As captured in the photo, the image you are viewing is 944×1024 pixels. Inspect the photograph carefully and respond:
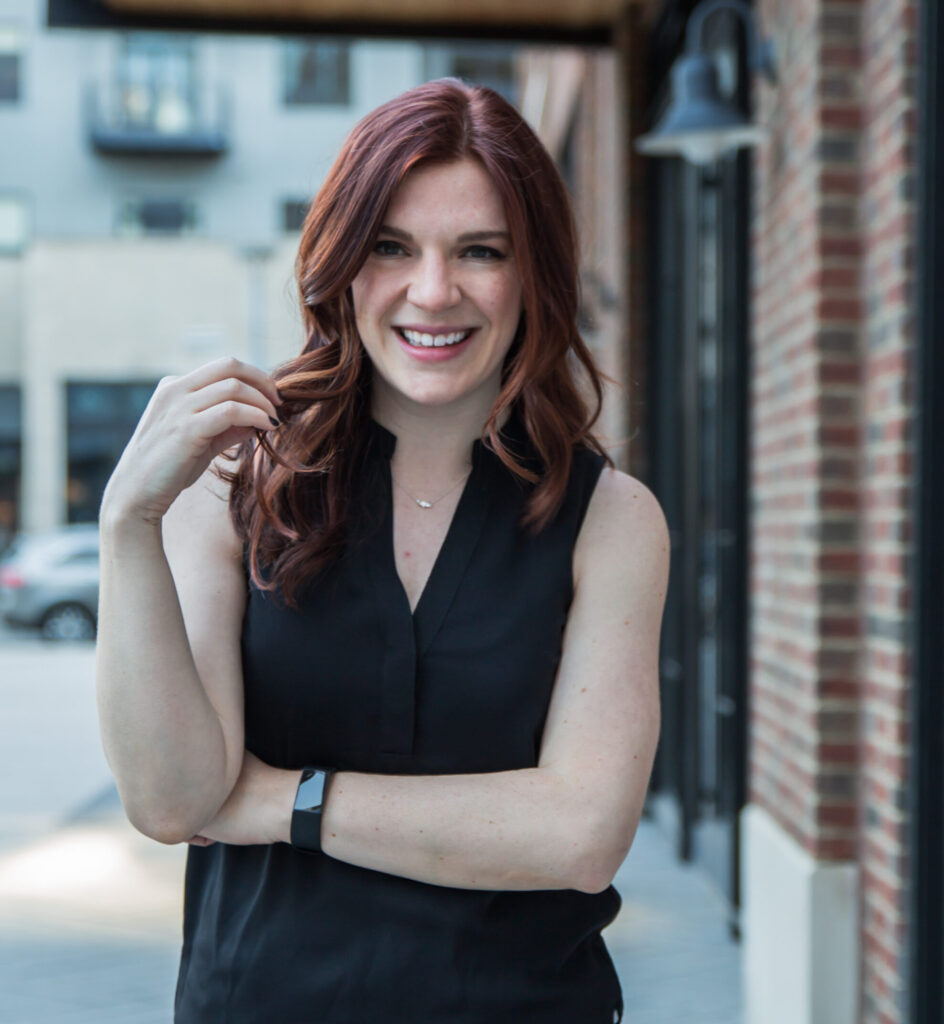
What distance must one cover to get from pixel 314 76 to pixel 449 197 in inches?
980

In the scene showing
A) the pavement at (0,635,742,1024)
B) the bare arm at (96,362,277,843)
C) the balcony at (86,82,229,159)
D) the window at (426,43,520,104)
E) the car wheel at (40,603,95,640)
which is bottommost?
the car wheel at (40,603,95,640)

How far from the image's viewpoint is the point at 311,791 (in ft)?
5.09

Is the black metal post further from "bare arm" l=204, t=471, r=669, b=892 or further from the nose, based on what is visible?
the nose

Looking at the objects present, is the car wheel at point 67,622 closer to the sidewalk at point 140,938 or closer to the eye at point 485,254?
the sidewalk at point 140,938

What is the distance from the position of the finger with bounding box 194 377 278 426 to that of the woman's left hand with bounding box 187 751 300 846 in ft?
1.48

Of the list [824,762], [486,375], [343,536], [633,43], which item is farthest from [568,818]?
[633,43]

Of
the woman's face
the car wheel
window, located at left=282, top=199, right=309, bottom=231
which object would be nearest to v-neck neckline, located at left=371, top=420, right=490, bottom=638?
the woman's face

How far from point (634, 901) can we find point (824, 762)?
2.07 meters

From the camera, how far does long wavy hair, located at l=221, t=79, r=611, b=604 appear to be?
1.55 metres

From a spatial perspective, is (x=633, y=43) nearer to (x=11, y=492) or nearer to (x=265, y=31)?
(x=265, y=31)

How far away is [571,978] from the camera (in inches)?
62.4

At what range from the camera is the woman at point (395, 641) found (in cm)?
151

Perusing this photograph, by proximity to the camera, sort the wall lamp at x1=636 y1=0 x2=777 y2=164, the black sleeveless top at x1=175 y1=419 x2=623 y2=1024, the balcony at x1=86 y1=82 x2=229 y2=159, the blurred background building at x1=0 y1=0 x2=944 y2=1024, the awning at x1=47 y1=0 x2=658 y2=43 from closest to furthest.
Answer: the black sleeveless top at x1=175 y1=419 x2=623 y2=1024 < the blurred background building at x1=0 y1=0 x2=944 y2=1024 < the wall lamp at x1=636 y1=0 x2=777 y2=164 < the awning at x1=47 y1=0 x2=658 y2=43 < the balcony at x1=86 y1=82 x2=229 y2=159

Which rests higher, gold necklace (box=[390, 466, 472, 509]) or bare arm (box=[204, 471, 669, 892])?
gold necklace (box=[390, 466, 472, 509])
